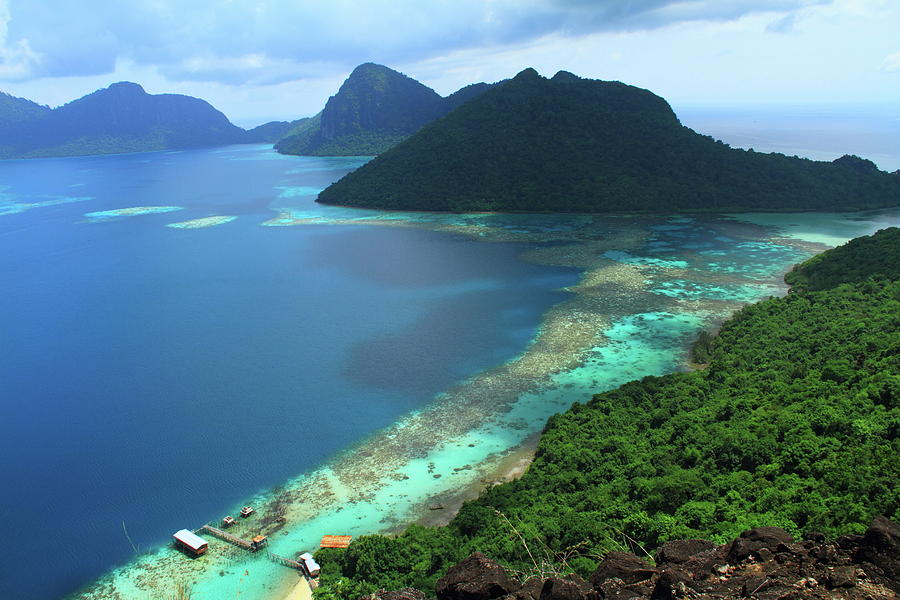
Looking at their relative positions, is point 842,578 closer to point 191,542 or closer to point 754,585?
point 754,585

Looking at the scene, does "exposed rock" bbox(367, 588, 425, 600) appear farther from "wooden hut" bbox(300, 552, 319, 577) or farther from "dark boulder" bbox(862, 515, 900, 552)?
"wooden hut" bbox(300, 552, 319, 577)

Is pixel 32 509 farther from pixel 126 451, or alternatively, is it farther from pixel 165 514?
pixel 165 514

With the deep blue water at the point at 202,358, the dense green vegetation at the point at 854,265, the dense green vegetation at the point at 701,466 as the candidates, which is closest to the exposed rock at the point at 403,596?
the dense green vegetation at the point at 701,466

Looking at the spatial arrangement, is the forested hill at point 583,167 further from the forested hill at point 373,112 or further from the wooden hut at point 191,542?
the forested hill at point 373,112

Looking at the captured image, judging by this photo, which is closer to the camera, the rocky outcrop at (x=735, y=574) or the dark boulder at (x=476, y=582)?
the rocky outcrop at (x=735, y=574)

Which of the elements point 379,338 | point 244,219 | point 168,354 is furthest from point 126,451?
point 244,219

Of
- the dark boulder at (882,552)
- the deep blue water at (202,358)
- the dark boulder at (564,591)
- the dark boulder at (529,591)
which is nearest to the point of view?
the dark boulder at (882,552)

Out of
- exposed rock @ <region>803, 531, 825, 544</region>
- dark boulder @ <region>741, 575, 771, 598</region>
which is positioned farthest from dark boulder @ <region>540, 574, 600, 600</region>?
exposed rock @ <region>803, 531, 825, 544</region>

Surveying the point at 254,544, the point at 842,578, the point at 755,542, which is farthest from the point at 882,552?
the point at 254,544
